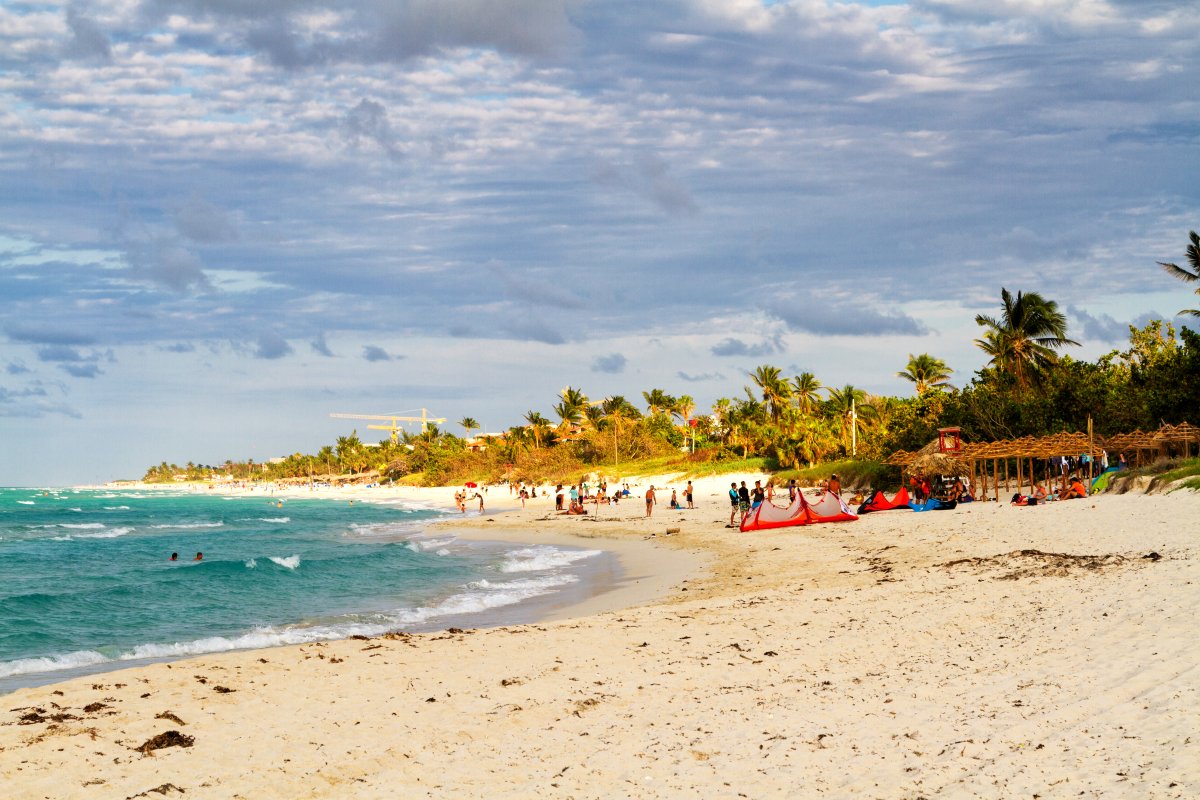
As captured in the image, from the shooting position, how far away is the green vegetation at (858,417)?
4197 centimetres

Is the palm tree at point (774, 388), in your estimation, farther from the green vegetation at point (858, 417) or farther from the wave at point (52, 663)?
the wave at point (52, 663)

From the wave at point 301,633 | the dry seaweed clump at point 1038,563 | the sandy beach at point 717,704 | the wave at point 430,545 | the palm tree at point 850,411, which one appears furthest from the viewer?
the palm tree at point 850,411

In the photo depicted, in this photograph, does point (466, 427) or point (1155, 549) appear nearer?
point (1155, 549)

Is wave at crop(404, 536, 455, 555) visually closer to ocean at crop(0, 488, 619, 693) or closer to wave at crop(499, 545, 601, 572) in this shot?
ocean at crop(0, 488, 619, 693)

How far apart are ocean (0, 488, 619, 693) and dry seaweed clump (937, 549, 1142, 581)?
307 inches

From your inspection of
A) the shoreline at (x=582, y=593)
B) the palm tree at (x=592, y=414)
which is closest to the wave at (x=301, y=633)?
the shoreline at (x=582, y=593)

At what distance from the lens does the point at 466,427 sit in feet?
486

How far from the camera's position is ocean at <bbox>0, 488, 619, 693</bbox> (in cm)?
1584

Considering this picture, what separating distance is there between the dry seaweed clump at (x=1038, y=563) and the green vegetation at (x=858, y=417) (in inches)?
1061

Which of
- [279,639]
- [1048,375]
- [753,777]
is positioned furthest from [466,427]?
[753,777]

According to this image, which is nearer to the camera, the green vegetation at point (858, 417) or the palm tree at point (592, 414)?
the green vegetation at point (858, 417)

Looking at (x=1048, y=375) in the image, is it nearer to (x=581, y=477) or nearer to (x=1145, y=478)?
(x=1145, y=478)

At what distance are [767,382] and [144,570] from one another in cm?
5865

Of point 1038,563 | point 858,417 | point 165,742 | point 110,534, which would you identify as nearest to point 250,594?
point 165,742
